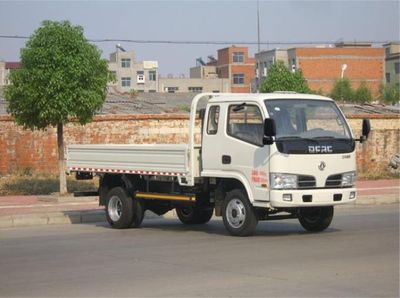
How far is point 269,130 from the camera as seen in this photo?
13.6 metres

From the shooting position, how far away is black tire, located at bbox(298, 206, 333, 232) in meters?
15.2

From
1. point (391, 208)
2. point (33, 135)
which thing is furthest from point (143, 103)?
point (391, 208)

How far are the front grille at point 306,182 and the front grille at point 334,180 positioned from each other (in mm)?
302

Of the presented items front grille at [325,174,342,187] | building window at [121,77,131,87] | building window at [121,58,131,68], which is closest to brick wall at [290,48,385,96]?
building window at [121,77,131,87]

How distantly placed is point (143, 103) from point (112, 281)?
3213cm

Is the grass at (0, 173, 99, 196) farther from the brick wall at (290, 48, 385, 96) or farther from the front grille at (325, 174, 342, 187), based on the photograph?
the brick wall at (290, 48, 385, 96)

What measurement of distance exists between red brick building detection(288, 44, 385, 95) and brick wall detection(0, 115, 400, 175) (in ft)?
260

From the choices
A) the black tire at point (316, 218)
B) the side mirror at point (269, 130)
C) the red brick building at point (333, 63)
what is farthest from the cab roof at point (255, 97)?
the red brick building at point (333, 63)

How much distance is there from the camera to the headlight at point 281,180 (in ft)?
45.1

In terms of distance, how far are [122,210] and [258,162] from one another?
372 cm

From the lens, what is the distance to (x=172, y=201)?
15.7 metres

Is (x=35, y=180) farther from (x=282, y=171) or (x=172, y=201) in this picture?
(x=282, y=171)

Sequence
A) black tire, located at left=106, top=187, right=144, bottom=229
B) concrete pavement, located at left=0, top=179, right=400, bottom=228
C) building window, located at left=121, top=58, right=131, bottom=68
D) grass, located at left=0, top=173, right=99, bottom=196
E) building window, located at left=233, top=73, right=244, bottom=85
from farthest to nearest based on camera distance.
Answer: building window, located at left=233, top=73, right=244, bottom=85 → building window, located at left=121, top=58, right=131, bottom=68 → grass, located at left=0, top=173, right=99, bottom=196 → concrete pavement, located at left=0, top=179, right=400, bottom=228 → black tire, located at left=106, top=187, right=144, bottom=229

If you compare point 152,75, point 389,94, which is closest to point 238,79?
point 152,75
